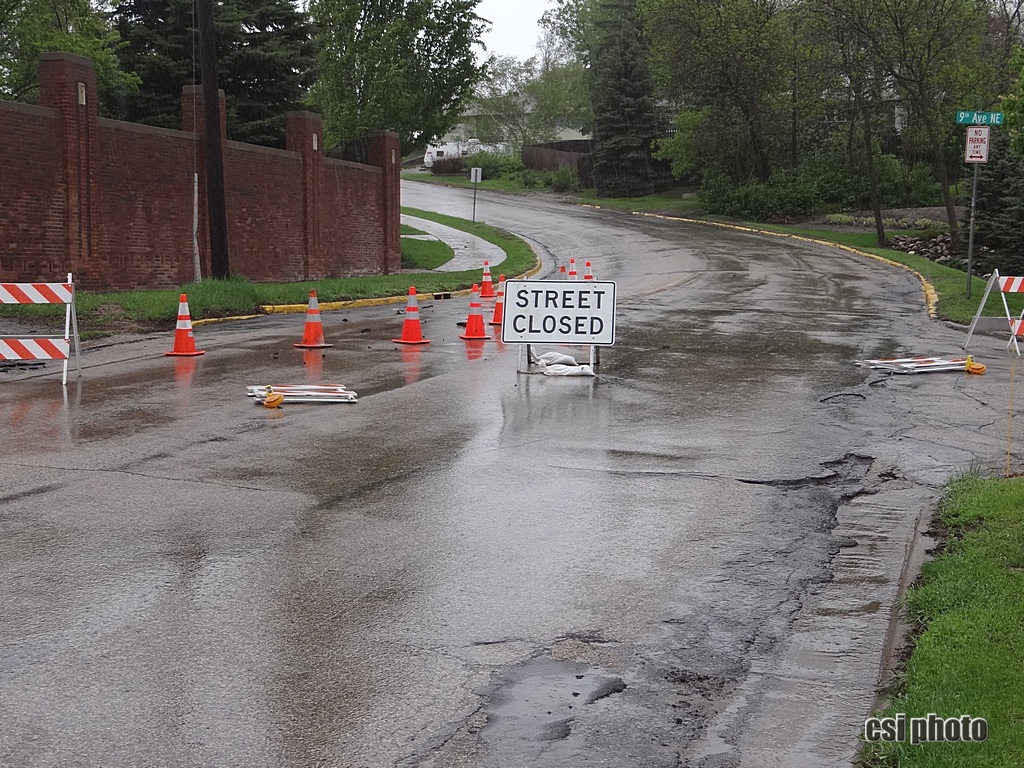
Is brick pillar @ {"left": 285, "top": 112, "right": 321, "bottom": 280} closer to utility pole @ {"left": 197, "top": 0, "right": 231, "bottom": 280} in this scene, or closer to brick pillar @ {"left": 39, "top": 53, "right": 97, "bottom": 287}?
utility pole @ {"left": 197, "top": 0, "right": 231, "bottom": 280}

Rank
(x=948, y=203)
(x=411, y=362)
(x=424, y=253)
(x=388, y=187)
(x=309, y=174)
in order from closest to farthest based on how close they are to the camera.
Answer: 1. (x=411, y=362)
2. (x=309, y=174)
3. (x=388, y=187)
4. (x=948, y=203)
5. (x=424, y=253)

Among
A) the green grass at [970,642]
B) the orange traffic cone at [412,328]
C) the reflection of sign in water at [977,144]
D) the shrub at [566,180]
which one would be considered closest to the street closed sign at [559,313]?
the orange traffic cone at [412,328]

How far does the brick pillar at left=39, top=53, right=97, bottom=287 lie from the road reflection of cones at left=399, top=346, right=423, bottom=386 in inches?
328

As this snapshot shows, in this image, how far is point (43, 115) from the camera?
20625mm

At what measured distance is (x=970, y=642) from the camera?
507 cm

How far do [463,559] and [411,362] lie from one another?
8415 mm

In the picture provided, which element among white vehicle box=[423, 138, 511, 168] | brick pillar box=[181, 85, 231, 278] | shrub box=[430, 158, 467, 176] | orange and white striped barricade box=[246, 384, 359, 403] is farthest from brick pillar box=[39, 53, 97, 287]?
white vehicle box=[423, 138, 511, 168]

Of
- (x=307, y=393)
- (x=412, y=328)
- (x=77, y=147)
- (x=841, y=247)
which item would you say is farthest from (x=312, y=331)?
(x=841, y=247)

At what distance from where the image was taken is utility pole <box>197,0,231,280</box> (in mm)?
22859

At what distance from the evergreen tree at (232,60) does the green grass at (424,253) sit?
5.55 meters

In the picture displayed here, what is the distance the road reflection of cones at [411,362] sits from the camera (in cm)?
1365

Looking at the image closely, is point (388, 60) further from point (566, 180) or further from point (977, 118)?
point (566, 180)

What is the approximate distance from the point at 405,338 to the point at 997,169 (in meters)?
24.1

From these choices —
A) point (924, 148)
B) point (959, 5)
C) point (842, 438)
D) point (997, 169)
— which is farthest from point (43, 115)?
point (924, 148)
